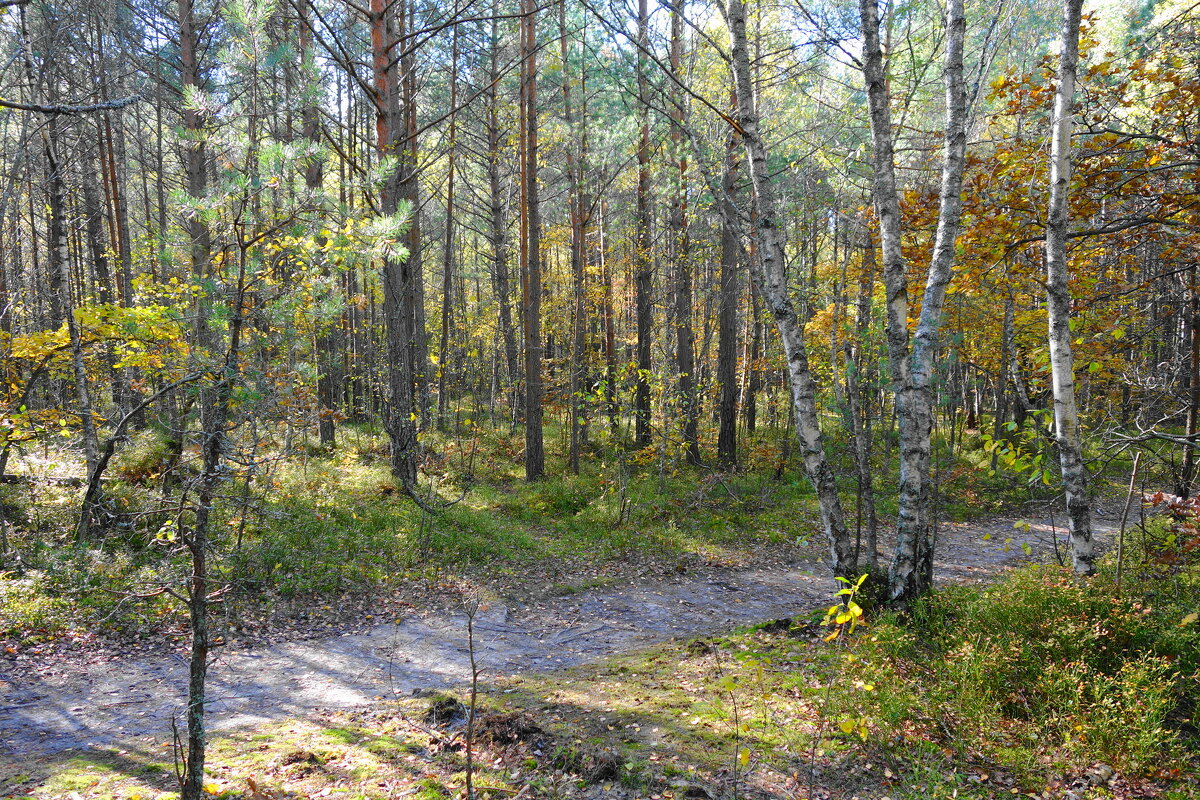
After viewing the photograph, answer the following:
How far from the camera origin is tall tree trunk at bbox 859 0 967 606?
5.27 meters

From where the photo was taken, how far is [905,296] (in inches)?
215

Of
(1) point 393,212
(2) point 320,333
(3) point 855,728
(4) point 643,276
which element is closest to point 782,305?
(3) point 855,728

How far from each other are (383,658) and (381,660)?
0.14 feet

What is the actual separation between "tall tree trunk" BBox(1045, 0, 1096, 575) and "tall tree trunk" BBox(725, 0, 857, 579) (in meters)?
1.94

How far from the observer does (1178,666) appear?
411 cm

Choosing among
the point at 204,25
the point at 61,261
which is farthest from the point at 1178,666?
the point at 204,25

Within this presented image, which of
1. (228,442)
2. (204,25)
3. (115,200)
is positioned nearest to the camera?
(228,442)

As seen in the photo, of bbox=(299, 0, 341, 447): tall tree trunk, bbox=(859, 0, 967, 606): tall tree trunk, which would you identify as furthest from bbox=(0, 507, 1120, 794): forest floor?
bbox=(299, 0, 341, 447): tall tree trunk

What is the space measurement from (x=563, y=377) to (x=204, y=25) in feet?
40.5

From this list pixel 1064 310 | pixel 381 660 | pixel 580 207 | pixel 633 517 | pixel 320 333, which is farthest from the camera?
pixel 580 207

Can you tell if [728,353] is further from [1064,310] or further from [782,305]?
[1064,310]

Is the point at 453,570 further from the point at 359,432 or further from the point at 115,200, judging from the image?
the point at 115,200

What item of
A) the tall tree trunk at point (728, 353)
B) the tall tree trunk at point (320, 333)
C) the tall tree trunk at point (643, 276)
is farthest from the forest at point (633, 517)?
the tall tree trunk at point (643, 276)

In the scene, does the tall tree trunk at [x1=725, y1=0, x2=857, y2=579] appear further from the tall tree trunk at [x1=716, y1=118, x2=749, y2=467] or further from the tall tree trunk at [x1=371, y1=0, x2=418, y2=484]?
the tall tree trunk at [x1=716, y1=118, x2=749, y2=467]
